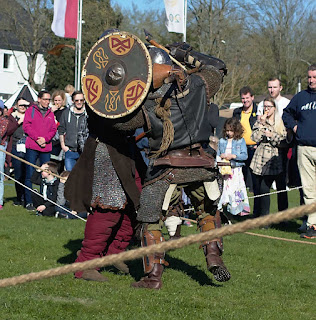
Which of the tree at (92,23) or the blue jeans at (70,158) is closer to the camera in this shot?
the blue jeans at (70,158)

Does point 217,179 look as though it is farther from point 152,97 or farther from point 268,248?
point 268,248

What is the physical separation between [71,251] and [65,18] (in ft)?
41.1

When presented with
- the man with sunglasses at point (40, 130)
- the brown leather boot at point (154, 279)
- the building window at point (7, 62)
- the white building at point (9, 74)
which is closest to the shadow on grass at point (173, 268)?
the brown leather boot at point (154, 279)

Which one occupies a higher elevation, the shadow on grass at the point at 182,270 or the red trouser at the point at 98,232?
the red trouser at the point at 98,232

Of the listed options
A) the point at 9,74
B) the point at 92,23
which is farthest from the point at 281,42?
the point at 9,74

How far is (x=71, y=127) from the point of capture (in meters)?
9.73

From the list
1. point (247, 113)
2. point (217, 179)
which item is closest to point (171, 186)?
point (217, 179)

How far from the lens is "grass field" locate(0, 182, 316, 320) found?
4.57 metres

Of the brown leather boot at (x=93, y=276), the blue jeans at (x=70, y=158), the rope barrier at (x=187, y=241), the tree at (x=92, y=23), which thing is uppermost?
the tree at (x=92, y=23)

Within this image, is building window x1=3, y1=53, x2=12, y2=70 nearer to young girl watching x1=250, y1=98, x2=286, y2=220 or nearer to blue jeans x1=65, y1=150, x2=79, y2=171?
blue jeans x1=65, y1=150, x2=79, y2=171

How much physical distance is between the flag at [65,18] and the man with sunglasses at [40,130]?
8164 mm

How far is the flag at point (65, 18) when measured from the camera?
18.2 metres

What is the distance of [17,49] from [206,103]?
51279 millimetres

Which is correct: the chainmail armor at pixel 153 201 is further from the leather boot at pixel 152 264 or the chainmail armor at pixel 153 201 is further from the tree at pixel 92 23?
the tree at pixel 92 23
